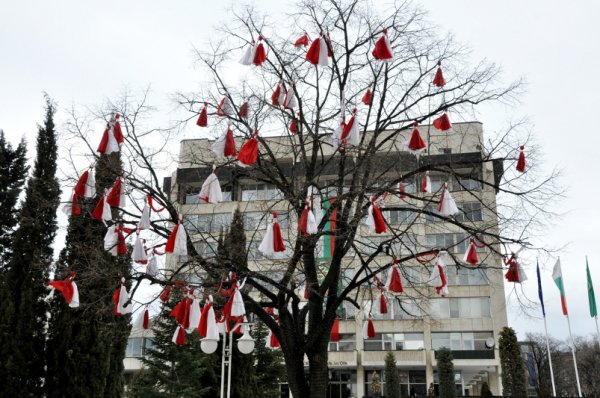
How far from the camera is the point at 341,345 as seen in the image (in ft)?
138

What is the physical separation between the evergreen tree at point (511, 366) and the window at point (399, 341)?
46.7ft

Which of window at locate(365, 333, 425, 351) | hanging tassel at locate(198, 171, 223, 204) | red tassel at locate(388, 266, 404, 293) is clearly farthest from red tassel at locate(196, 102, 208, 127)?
window at locate(365, 333, 425, 351)

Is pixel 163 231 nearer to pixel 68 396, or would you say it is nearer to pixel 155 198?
pixel 155 198

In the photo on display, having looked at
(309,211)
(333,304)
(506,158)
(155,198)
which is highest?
(506,158)

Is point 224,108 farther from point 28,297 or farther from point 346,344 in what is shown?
point 346,344

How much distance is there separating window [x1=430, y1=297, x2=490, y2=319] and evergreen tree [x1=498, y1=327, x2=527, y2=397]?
12871 millimetres

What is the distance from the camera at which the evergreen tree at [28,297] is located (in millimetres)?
16875

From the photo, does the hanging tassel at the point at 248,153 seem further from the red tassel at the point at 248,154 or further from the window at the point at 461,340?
the window at the point at 461,340

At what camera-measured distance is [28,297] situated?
17.8 metres

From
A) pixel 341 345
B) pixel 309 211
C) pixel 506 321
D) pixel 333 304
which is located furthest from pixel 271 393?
pixel 309 211

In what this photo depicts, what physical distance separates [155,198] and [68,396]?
8.97 metres

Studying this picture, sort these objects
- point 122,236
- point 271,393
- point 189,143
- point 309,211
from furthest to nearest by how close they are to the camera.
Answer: point 271,393 < point 189,143 < point 122,236 < point 309,211

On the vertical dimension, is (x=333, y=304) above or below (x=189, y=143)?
below

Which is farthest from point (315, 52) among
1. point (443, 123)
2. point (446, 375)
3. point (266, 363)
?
point (446, 375)
